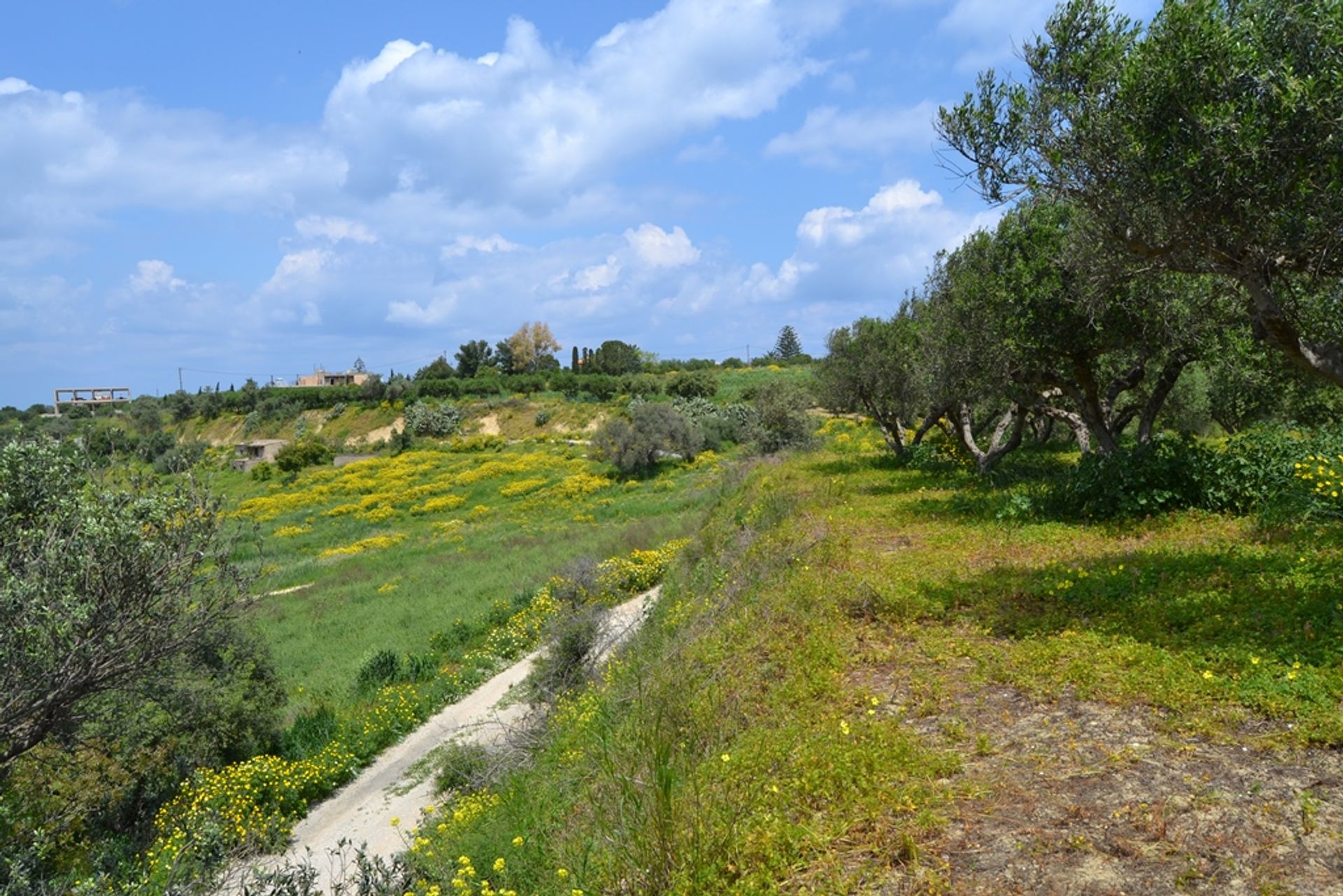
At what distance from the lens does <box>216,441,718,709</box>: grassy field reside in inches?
860

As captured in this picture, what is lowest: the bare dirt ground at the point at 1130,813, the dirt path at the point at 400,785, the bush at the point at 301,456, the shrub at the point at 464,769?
the dirt path at the point at 400,785

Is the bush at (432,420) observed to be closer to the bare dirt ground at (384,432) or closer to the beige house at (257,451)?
the bare dirt ground at (384,432)

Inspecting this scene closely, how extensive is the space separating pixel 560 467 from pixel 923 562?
41.7m

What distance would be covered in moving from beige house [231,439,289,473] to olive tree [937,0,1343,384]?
75.3 meters

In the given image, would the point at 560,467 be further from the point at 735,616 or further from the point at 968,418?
the point at 735,616

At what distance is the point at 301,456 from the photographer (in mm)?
65438

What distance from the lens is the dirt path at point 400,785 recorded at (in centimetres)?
1177

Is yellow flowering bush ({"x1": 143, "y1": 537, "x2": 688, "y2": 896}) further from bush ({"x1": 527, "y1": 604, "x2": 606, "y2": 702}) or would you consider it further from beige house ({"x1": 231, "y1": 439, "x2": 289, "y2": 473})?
beige house ({"x1": 231, "y1": 439, "x2": 289, "y2": 473})

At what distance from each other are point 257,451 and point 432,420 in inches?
747

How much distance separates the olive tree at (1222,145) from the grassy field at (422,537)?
1117 centimetres

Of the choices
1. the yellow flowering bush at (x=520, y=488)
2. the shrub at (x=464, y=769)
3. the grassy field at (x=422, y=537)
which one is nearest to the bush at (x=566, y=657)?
the shrub at (x=464, y=769)

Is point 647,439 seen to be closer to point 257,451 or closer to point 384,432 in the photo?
point 384,432

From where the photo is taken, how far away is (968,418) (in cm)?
2202

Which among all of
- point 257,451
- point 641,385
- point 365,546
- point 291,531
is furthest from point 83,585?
point 257,451
